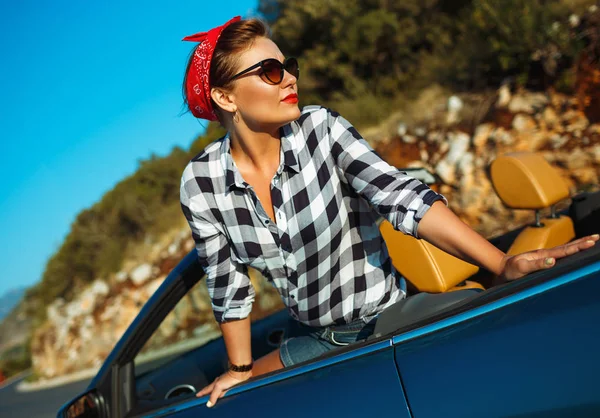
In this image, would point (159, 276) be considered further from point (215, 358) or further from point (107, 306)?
point (215, 358)

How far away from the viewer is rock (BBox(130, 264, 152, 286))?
1022 centimetres

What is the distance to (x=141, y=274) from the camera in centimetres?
1036

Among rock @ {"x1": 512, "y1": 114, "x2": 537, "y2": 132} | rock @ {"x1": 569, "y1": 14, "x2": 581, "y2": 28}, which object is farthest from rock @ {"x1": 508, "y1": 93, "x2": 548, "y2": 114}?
rock @ {"x1": 569, "y1": 14, "x2": 581, "y2": 28}

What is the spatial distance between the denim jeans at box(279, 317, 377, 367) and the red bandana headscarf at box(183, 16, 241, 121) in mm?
903

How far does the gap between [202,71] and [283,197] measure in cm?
53

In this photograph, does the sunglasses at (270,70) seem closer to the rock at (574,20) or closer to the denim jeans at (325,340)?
the denim jeans at (325,340)

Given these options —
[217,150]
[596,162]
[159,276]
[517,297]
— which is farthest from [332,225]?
[159,276]

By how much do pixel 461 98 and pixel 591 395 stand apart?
7.81m

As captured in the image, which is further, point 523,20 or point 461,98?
point 461,98

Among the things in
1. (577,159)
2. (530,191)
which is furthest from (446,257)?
(577,159)

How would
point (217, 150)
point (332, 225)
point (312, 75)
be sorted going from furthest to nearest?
point (312, 75), point (217, 150), point (332, 225)

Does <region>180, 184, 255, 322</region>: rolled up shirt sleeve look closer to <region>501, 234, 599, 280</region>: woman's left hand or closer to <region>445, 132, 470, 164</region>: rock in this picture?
<region>501, 234, 599, 280</region>: woman's left hand

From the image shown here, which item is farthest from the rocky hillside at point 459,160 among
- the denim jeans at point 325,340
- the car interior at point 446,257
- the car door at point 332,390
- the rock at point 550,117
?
the car door at point 332,390

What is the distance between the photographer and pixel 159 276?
981 centimetres
